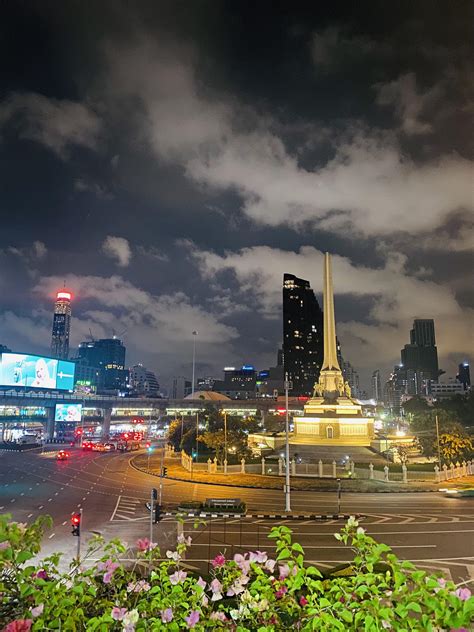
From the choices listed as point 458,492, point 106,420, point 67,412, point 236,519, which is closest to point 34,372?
point 67,412

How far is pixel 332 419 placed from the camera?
248 feet

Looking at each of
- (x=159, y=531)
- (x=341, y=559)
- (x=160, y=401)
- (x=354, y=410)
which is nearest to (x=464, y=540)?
(x=341, y=559)

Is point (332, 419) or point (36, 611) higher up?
point (332, 419)

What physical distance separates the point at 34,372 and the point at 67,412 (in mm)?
13977

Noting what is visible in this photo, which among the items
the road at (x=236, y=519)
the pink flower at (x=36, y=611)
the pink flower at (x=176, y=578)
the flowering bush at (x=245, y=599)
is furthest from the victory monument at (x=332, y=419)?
the pink flower at (x=36, y=611)

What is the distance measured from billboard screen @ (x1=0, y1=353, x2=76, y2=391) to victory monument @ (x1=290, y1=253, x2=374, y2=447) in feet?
198

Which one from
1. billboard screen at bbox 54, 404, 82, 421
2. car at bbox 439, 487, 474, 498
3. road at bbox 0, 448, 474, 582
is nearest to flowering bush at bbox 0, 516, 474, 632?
road at bbox 0, 448, 474, 582

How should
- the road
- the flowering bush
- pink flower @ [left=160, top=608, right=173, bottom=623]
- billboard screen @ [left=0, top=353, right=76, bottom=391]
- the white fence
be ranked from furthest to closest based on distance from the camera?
billboard screen @ [left=0, top=353, right=76, bottom=391] < the white fence < the road < pink flower @ [left=160, top=608, right=173, bottom=623] < the flowering bush

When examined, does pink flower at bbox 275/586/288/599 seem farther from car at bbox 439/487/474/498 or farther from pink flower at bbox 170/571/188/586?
car at bbox 439/487/474/498

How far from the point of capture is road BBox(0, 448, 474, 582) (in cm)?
2569

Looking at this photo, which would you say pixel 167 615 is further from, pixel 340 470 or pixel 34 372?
pixel 34 372

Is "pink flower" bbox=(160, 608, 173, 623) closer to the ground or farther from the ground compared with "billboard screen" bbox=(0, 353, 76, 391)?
closer to the ground

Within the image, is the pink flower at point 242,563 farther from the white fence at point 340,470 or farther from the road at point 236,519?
the white fence at point 340,470

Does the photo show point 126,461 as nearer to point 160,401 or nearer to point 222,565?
point 160,401
